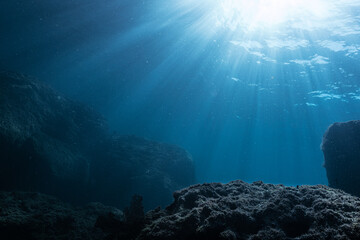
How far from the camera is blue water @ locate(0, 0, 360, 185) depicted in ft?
54.9

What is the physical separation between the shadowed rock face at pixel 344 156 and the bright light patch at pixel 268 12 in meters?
9.10

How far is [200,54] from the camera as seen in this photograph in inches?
953

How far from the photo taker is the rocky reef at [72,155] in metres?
12.6

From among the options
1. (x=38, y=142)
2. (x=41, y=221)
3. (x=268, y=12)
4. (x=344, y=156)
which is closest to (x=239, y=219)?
(x=41, y=221)

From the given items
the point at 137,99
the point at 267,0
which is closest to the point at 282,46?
the point at 267,0

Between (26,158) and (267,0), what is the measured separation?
21.0m

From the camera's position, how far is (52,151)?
47.1ft

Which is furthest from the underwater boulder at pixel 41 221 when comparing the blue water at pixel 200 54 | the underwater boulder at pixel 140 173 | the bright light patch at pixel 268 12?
the bright light patch at pixel 268 12

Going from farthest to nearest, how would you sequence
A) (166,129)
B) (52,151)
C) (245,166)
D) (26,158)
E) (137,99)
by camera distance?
(245,166) < (166,129) < (137,99) < (52,151) < (26,158)

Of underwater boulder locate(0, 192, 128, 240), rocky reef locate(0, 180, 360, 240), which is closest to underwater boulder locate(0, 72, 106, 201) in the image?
underwater boulder locate(0, 192, 128, 240)

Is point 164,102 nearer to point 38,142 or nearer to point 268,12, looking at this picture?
point 268,12

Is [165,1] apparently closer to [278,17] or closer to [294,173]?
[278,17]

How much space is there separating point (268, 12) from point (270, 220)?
59.5 feet

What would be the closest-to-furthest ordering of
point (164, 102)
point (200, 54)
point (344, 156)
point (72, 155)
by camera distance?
point (344, 156), point (72, 155), point (200, 54), point (164, 102)
